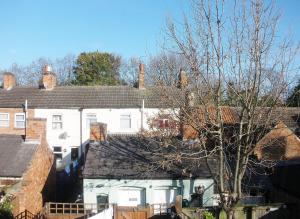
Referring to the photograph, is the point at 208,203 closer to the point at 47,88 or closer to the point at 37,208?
the point at 37,208

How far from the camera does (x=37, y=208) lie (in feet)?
70.3

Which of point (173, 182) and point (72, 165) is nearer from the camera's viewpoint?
point (173, 182)

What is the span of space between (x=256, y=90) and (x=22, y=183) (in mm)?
12059

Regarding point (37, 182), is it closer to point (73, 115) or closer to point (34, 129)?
point (34, 129)

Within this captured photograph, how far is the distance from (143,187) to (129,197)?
91 cm

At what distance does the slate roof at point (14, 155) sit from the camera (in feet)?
66.1

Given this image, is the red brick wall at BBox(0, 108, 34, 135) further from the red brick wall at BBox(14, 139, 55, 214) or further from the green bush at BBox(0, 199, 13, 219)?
the green bush at BBox(0, 199, 13, 219)

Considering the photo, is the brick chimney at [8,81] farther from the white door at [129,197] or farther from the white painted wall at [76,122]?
the white door at [129,197]

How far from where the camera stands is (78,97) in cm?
3606

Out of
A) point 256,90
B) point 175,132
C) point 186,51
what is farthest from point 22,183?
point 256,90

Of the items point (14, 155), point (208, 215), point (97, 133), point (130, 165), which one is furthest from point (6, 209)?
point (208, 215)

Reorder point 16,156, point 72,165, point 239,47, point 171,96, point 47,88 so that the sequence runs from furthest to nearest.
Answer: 1. point 47,88
2. point 72,165
3. point 16,156
4. point 171,96
5. point 239,47

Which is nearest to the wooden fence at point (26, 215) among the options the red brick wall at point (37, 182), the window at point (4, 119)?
the red brick wall at point (37, 182)

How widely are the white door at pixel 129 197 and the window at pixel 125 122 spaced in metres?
14.3
